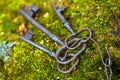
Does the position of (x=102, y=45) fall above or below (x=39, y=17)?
below

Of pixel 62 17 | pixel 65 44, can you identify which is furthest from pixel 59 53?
pixel 62 17

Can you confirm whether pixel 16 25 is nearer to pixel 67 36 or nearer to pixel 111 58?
pixel 67 36

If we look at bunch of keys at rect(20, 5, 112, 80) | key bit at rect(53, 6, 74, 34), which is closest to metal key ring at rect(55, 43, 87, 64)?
bunch of keys at rect(20, 5, 112, 80)

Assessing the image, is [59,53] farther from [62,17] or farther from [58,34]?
[62,17]

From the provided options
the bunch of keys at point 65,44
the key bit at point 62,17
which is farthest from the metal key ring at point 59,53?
the key bit at point 62,17

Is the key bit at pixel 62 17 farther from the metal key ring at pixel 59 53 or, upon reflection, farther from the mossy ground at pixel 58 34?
the metal key ring at pixel 59 53

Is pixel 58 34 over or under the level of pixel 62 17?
under

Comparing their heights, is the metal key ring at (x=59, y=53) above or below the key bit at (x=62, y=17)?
below

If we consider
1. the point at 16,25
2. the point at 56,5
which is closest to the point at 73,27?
the point at 56,5

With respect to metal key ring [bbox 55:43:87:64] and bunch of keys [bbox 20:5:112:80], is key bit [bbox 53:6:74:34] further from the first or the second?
metal key ring [bbox 55:43:87:64]
